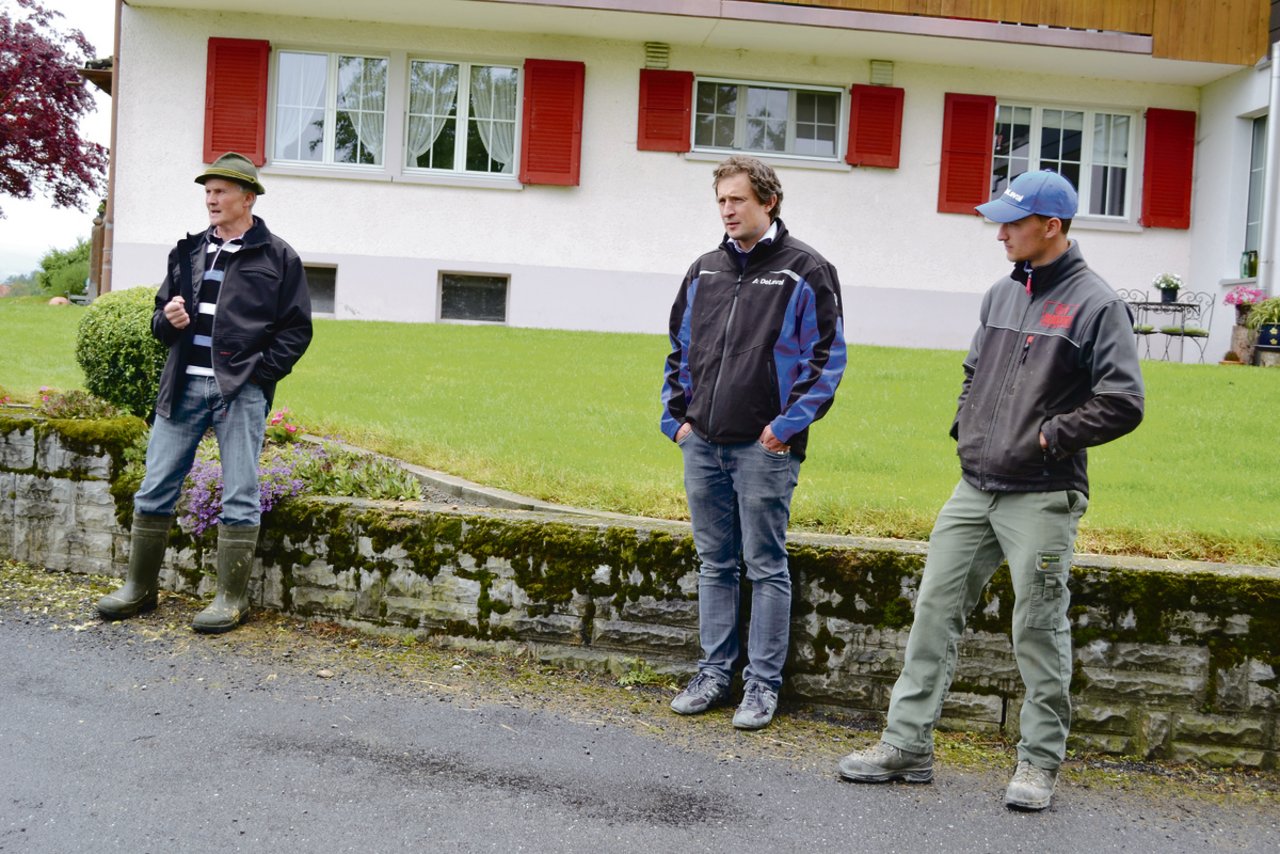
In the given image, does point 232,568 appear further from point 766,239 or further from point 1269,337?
point 1269,337

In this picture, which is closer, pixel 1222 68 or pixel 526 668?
pixel 526 668

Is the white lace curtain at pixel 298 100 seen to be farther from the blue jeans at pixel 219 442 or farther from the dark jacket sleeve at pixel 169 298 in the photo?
the blue jeans at pixel 219 442

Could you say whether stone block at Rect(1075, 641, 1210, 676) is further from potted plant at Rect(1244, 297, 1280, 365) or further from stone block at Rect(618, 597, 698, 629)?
potted plant at Rect(1244, 297, 1280, 365)

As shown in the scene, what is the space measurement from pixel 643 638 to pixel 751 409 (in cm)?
112

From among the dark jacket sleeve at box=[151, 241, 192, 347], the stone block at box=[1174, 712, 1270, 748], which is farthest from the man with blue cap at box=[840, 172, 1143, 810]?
the dark jacket sleeve at box=[151, 241, 192, 347]

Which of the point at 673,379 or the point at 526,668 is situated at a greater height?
the point at 673,379

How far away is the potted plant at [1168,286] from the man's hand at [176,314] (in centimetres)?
1440

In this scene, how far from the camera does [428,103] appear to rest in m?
16.6

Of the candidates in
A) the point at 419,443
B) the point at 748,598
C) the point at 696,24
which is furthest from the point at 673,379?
the point at 696,24

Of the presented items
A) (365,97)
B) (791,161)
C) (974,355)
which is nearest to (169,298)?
(974,355)

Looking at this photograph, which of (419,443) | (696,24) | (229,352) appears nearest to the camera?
(229,352)

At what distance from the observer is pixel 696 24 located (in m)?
15.7

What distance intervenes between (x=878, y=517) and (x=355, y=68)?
42.6 feet

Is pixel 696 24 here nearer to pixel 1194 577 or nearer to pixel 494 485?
pixel 494 485
